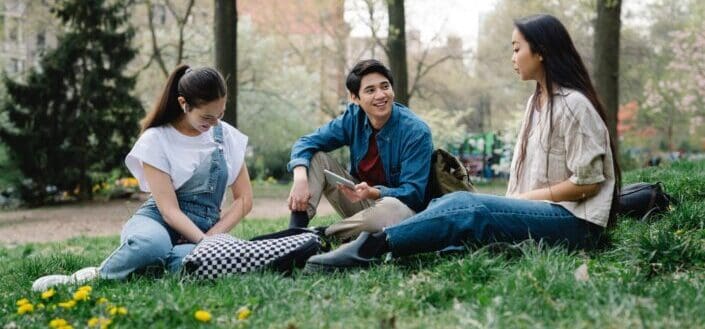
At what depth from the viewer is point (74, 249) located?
7805mm

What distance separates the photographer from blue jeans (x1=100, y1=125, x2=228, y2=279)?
3844 mm

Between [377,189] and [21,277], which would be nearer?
[377,189]

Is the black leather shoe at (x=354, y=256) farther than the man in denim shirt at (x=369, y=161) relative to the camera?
No

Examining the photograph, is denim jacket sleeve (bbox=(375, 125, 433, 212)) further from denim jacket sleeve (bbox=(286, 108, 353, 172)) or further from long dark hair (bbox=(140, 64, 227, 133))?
long dark hair (bbox=(140, 64, 227, 133))

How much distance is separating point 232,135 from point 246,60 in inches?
935

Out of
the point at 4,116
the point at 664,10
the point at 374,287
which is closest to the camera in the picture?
the point at 374,287

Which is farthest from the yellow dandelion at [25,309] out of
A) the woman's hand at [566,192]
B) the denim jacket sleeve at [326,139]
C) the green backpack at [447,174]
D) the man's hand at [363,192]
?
the woman's hand at [566,192]

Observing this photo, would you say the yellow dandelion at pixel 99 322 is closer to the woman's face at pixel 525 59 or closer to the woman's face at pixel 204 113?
the woman's face at pixel 204 113

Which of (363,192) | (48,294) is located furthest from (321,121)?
(48,294)

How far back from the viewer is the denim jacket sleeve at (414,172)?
4148 mm

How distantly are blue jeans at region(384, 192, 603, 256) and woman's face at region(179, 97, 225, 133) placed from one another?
131 centimetres

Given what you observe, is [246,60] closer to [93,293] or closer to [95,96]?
[95,96]

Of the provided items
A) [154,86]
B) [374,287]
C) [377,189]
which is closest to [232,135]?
[377,189]

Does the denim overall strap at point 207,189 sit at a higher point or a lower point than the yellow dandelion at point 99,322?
higher
